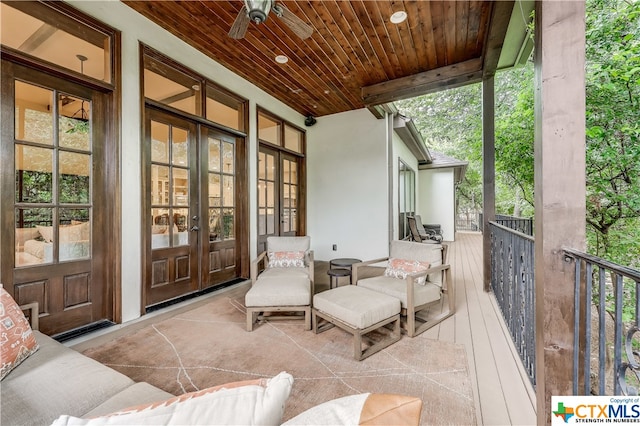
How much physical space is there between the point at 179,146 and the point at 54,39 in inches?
54.4

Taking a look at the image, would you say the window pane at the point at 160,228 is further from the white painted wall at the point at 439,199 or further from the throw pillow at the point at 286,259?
the white painted wall at the point at 439,199

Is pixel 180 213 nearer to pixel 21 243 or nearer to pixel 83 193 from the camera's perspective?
pixel 83 193

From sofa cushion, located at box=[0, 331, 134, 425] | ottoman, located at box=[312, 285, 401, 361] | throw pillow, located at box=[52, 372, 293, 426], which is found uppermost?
throw pillow, located at box=[52, 372, 293, 426]

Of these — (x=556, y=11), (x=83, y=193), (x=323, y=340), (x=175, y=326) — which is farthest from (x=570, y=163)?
(x=83, y=193)

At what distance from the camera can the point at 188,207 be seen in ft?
11.6

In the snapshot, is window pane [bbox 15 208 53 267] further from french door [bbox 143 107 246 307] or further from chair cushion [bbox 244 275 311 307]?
chair cushion [bbox 244 275 311 307]

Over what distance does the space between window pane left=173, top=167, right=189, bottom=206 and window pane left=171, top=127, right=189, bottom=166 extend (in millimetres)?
114

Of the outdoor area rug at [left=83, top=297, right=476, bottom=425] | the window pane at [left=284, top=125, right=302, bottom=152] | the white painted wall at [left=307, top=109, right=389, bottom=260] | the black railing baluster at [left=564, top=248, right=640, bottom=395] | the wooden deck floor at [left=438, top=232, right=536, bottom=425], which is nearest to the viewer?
the black railing baluster at [left=564, top=248, right=640, bottom=395]

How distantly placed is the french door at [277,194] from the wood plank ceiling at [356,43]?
1289mm

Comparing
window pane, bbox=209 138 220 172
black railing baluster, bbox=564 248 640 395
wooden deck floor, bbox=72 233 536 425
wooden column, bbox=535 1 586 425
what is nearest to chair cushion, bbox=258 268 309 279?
wooden deck floor, bbox=72 233 536 425

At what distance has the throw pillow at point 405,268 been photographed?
2885 millimetres

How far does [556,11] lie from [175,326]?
12.0ft

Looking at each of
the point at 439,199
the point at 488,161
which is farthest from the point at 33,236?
the point at 439,199

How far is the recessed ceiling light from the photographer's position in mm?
2719
